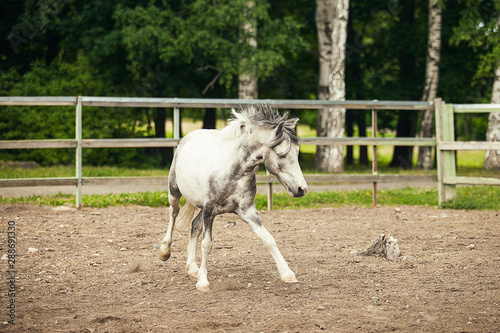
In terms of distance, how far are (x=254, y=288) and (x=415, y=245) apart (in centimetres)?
277

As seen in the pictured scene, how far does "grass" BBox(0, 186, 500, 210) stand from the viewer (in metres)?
10.9

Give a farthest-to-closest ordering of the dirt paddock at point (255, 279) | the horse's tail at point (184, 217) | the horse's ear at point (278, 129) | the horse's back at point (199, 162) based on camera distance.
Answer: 1. the horse's tail at point (184, 217)
2. the horse's back at point (199, 162)
3. the horse's ear at point (278, 129)
4. the dirt paddock at point (255, 279)

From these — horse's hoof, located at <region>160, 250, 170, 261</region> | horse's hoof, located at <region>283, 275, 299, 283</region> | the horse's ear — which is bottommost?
horse's hoof, located at <region>283, 275, 299, 283</region>

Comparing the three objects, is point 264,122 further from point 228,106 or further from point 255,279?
point 228,106

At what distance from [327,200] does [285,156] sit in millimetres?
6746

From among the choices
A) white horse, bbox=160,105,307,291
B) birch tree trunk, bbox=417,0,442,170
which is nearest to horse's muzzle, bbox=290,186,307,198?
white horse, bbox=160,105,307,291

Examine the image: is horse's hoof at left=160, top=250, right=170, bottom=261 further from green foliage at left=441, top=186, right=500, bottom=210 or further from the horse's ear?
Answer: green foliage at left=441, top=186, right=500, bottom=210

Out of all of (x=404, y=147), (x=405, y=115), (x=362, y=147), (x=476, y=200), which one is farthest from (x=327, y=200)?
(x=362, y=147)

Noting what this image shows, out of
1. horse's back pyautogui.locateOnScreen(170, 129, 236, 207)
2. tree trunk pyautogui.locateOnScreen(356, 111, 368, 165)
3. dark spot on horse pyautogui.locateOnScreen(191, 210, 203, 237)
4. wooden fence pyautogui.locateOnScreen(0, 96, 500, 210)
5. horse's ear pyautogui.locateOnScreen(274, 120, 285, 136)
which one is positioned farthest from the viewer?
tree trunk pyautogui.locateOnScreen(356, 111, 368, 165)

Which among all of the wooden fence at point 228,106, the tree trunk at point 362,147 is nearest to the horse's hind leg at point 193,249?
the wooden fence at point 228,106

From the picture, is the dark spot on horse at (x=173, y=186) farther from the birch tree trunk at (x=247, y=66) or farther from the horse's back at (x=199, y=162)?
the birch tree trunk at (x=247, y=66)

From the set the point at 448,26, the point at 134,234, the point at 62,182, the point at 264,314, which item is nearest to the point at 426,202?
the point at 134,234

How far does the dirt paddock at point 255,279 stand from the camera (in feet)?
14.9

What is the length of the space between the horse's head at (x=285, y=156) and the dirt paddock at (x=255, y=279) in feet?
3.20
